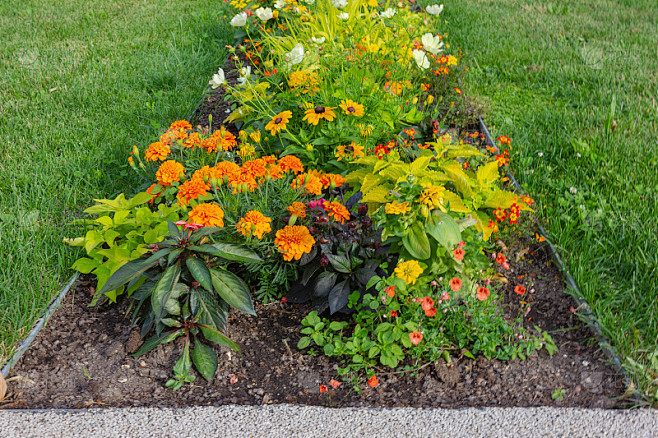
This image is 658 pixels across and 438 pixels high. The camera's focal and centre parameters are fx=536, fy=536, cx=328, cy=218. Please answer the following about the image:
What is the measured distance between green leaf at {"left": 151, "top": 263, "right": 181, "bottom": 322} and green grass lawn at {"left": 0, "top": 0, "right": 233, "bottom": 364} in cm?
64

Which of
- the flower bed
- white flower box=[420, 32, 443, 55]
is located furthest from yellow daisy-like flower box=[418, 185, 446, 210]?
white flower box=[420, 32, 443, 55]

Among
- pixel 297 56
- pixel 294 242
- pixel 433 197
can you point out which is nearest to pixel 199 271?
pixel 294 242

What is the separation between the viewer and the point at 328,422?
1.85 m

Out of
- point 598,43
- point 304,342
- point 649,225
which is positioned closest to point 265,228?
point 304,342

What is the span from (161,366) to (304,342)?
1.90 ft

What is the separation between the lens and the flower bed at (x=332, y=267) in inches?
82.4

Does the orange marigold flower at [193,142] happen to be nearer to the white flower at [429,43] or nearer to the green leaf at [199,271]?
the green leaf at [199,271]

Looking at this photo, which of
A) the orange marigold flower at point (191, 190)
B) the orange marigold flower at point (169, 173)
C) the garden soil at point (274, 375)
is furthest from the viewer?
the orange marigold flower at point (169, 173)

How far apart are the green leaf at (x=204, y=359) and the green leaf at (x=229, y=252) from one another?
14.4 inches

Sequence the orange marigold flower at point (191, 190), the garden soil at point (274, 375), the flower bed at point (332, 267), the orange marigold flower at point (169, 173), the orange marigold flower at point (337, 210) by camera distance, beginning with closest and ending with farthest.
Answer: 1. the garden soil at point (274, 375)
2. the flower bed at point (332, 267)
3. the orange marigold flower at point (337, 210)
4. the orange marigold flower at point (191, 190)
5. the orange marigold flower at point (169, 173)

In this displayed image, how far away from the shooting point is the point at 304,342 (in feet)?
7.17

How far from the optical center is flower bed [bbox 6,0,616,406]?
209 centimetres

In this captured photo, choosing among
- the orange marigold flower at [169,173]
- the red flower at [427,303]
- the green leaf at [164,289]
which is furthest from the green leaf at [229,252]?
the red flower at [427,303]

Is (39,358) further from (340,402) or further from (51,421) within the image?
(340,402)
